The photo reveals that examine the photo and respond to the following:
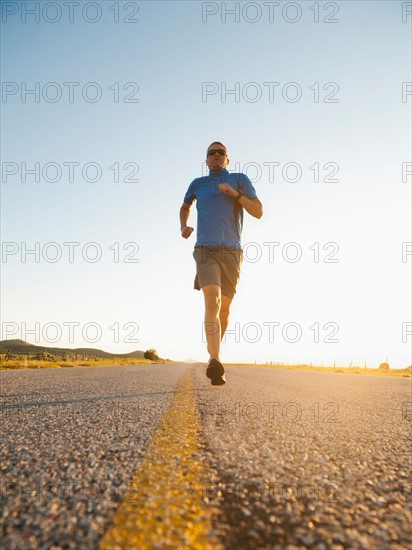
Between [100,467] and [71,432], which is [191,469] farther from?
[71,432]

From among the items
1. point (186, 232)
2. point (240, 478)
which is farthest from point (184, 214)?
point (240, 478)

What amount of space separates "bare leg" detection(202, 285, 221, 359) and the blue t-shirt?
578mm

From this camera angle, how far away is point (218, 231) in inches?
190

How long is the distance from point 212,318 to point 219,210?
1.33m

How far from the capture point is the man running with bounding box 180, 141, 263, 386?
15.0 feet

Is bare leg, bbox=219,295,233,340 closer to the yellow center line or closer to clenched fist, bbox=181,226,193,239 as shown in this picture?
clenched fist, bbox=181,226,193,239

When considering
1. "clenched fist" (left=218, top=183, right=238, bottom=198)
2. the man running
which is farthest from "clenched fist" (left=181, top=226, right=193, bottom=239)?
"clenched fist" (left=218, top=183, right=238, bottom=198)

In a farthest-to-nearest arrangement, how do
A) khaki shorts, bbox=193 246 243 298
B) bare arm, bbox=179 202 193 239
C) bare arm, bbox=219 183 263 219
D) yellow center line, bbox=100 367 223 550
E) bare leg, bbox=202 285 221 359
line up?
bare arm, bbox=179 202 193 239
bare arm, bbox=219 183 263 219
khaki shorts, bbox=193 246 243 298
bare leg, bbox=202 285 221 359
yellow center line, bbox=100 367 223 550

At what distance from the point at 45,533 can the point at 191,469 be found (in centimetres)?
60

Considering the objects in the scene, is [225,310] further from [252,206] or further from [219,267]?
[252,206]

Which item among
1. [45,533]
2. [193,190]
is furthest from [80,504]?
[193,190]

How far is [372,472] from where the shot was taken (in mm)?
1470

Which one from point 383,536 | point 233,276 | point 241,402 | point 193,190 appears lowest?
point 241,402

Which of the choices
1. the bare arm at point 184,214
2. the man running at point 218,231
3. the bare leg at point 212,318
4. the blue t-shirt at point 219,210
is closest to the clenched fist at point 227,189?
the man running at point 218,231
